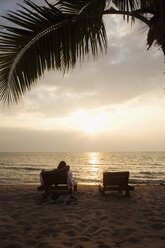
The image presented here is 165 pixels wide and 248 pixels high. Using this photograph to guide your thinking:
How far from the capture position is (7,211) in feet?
18.9

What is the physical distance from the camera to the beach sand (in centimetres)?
357

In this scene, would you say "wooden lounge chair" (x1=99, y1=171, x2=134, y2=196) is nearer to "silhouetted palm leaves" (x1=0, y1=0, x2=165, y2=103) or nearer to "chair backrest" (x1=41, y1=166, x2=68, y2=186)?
"chair backrest" (x1=41, y1=166, x2=68, y2=186)

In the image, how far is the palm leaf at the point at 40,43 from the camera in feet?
9.53

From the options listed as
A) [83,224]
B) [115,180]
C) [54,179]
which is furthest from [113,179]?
[83,224]

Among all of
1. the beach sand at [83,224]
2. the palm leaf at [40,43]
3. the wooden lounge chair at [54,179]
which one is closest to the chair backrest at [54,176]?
the wooden lounge chair at [54,179]

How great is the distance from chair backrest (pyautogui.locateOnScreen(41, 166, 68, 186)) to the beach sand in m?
0.91

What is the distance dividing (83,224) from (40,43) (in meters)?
3.87

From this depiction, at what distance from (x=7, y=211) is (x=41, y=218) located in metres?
1.34

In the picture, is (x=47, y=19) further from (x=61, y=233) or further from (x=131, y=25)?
(x=61, y=233)

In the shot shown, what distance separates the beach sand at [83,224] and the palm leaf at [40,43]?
2.66 metres

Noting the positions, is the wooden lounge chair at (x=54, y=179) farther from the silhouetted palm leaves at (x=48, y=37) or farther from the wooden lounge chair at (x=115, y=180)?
the silhouetted palm leaves at (x=48, y=37)

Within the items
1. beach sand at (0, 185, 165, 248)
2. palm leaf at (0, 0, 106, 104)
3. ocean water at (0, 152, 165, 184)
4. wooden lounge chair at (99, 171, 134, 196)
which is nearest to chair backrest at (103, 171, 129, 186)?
wooden lounge chair at (99, 171, 134, 196)

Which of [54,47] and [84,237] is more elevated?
[54,47]

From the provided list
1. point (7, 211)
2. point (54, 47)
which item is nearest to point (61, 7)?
point (54, 47)
